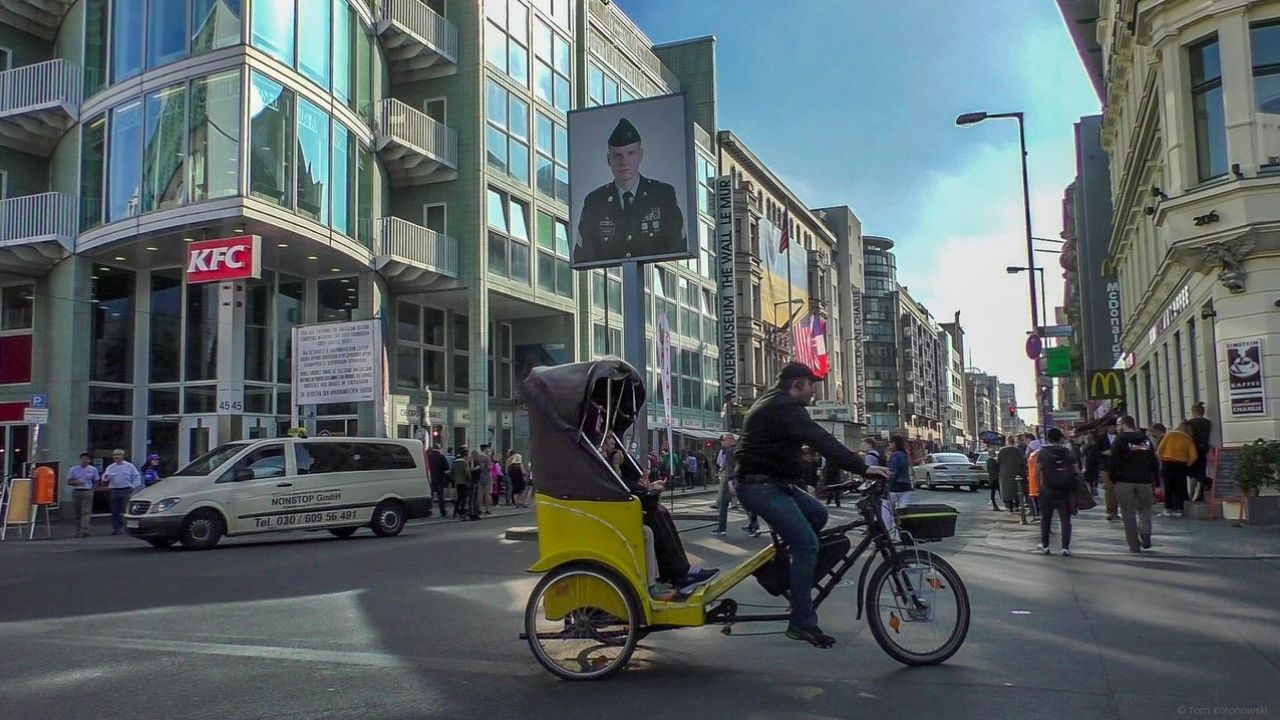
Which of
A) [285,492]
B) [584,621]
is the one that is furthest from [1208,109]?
[285,492]

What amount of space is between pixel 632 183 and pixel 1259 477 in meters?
11.0

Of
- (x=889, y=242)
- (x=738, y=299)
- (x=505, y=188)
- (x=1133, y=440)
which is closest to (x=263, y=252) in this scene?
(x=505, y=188)

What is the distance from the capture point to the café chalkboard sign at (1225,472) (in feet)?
51.5

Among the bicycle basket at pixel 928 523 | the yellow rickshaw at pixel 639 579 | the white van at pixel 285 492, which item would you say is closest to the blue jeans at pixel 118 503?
the white van at pixel 285 492

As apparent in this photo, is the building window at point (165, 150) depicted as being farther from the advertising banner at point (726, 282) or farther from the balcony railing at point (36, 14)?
the advertising banner at point (726, 282)

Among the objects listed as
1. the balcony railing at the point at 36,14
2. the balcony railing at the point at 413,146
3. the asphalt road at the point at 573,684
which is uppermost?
the balcony railing at the point at 36,14

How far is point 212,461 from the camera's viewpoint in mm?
16516

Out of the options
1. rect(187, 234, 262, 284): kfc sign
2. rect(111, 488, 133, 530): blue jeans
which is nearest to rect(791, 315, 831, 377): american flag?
rect(187, 234, 262, 284): kfc sign

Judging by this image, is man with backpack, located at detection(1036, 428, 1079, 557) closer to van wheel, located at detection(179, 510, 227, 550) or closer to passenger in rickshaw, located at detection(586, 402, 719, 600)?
passenger in rickshaw, located at detection(586, 402, 719, 600)

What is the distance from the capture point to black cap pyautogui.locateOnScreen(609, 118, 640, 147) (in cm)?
1778

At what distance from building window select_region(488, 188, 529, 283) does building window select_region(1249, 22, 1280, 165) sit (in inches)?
820

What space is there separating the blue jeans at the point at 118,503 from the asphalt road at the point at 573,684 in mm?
8227

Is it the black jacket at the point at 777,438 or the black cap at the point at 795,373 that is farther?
the black cap at the point at 795,373

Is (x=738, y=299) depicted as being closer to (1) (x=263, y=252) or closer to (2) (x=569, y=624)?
(1) (x=263, y=252)
